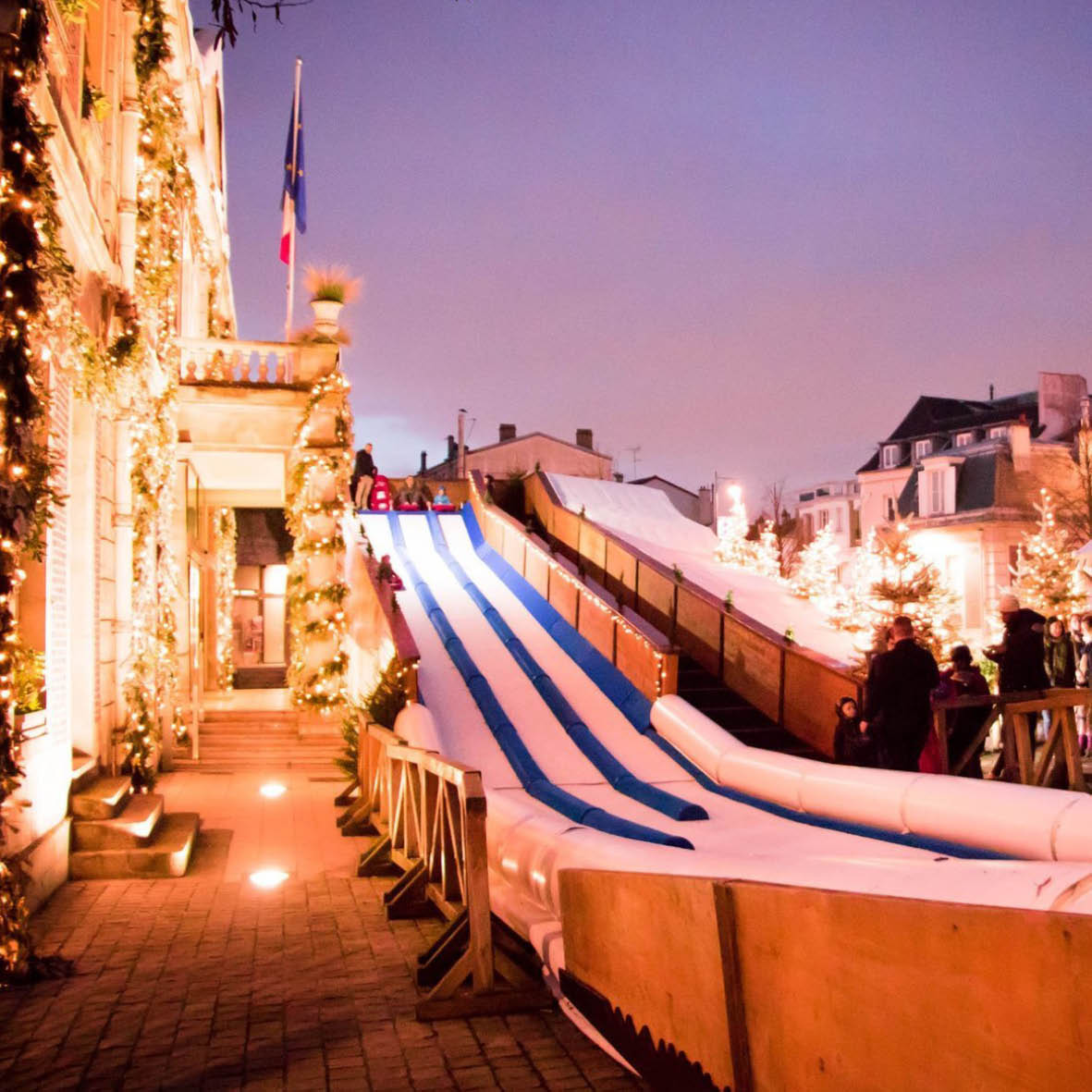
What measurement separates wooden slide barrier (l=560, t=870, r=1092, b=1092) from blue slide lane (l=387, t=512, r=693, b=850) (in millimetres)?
2552

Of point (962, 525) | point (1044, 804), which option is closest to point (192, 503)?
point (1044, 804)

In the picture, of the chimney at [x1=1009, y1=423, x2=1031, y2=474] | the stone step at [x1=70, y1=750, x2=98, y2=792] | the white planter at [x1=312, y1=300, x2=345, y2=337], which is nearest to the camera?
the stone step at [x1=70, y1=750, x2=98, y2=792]

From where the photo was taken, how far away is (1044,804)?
6.70m

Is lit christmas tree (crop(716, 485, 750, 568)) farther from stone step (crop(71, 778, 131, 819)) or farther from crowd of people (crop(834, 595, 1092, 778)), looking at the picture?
stone step (crop(71, 778, 131, 819))

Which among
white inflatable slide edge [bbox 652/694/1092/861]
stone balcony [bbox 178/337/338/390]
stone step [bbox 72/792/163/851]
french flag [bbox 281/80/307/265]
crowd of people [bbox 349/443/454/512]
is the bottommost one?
stone step [bbox 72/792/163/851]

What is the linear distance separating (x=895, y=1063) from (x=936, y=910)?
43 centimetres

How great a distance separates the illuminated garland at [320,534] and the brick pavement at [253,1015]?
855 centimetres

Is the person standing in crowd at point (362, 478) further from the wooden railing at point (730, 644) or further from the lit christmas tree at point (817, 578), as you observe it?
the lit christmas tree at point (817, 578)

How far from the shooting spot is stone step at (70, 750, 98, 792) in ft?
30.7

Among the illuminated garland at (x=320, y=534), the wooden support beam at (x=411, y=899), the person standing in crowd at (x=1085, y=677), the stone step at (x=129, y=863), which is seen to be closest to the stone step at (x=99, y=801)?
the stone step at (x=129, y=863)

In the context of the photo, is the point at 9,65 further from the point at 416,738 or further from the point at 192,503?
the point at 192,503

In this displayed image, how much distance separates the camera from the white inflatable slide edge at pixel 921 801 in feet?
21.5

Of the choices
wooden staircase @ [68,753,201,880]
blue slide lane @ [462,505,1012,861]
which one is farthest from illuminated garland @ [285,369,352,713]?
wooden staircase @ [68,753,201,880]

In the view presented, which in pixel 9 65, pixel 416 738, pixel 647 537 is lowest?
pixel 416 738
